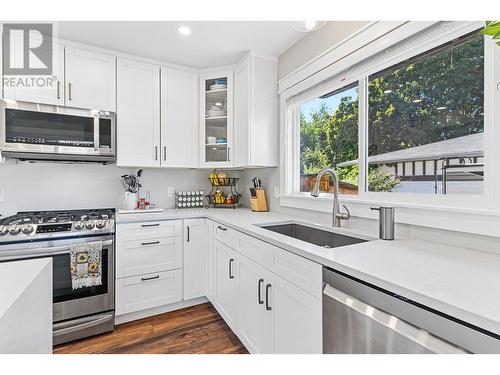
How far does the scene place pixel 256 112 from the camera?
249cm

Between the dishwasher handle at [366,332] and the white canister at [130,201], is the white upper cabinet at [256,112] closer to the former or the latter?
the white canister at [130,201]

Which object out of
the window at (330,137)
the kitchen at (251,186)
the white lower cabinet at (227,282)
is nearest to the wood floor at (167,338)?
the kitchen at (251,186)

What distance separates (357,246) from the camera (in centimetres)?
126

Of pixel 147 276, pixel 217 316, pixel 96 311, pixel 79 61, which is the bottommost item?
pixel 217 316

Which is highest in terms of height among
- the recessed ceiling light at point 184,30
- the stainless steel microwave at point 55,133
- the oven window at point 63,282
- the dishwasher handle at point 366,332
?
the recessed ceiling light at point 184,30

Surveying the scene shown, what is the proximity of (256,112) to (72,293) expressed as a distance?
2153 millimetres

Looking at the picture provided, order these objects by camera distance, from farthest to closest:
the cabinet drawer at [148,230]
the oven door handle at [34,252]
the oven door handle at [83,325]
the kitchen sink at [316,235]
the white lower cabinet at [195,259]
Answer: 1. the white lower cabinet at [195,259]
2. the cabinet drawer at [148,230]
3. the oven door handle at [83,325]
4. the oven door handle at [34,252]
5. the kitchen sink at [316,235]

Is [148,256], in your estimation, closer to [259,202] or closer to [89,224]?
[89,224]

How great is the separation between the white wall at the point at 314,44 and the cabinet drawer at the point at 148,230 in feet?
5.83

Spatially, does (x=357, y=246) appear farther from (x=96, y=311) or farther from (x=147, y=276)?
(x=96, y=311)

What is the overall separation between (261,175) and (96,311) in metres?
1.92

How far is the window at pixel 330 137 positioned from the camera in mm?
1918
